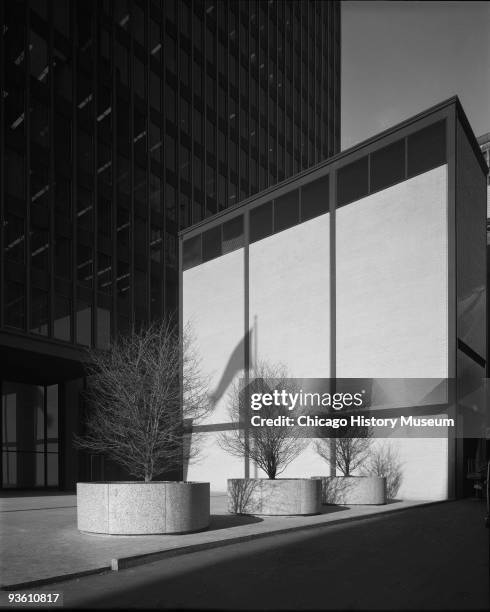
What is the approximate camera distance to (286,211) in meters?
34.9

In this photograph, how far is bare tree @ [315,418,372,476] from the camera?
1030 inches

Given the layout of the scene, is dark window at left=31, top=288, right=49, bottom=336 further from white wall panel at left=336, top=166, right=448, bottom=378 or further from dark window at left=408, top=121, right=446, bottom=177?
dark window at left=408, top=121, right=446, bottom=177

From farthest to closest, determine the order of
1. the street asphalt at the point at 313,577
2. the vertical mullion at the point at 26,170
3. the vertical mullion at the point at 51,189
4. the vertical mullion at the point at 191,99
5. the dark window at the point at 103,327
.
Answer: the vertical mullion at the point at 191,99 → the dark window at the point at 103,327 → the vertical mullion at the point at 51,189 → the vertical mullion at the point at 26,170 → the street asphalt at the point at 313,577

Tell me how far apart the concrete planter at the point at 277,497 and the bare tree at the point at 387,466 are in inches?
344

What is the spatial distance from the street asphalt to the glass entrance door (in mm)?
26578

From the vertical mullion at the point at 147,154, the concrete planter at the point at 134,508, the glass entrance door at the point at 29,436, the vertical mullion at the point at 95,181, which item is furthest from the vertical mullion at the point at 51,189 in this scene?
the concrete planter at the point at 134,508

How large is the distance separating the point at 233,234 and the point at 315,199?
19.4ft

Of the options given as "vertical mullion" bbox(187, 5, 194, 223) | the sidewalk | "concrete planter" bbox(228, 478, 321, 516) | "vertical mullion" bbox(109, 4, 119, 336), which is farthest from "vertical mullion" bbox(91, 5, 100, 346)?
"concrete planter" bbox(228, 478, 321, 516)

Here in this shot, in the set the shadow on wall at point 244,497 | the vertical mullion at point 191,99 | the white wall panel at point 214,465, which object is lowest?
the white wall panel at point 214,465

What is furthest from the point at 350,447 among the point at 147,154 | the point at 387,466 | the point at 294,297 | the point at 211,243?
the point at 147,154

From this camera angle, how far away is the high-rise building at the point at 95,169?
1409 inches

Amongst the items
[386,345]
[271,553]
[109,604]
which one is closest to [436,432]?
[386,345]

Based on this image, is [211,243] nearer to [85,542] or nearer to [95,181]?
[95,181]

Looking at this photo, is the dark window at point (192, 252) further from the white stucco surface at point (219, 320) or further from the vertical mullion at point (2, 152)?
the vertical mullion at point (2, 152)
